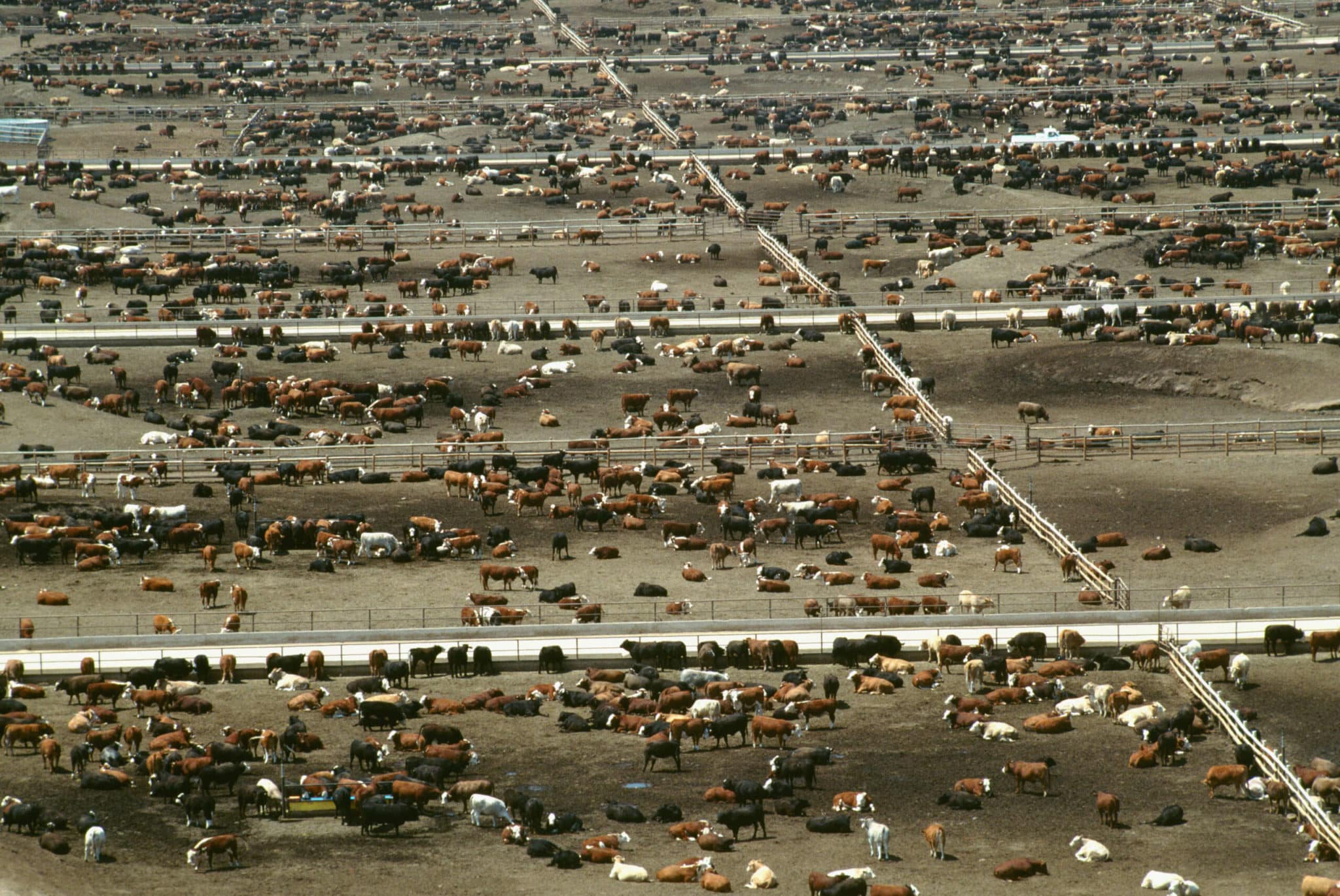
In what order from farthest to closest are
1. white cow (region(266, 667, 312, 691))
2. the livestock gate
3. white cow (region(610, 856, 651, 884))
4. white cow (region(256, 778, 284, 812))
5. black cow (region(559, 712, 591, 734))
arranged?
1. the livestock gate
2. white cow (region(266, 667, 312, 691))
3. black cow (region(559, 712, 591, 734))
4. white cow (region(256, 778, 284, 812))
5. white cow (region(610, 856, 651, 884))

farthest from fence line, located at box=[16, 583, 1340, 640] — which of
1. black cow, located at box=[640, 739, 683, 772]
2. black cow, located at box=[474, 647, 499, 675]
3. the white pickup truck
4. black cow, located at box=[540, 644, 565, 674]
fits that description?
the white pickup truck

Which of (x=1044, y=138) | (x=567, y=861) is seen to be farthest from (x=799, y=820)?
(x=1044, y=138)

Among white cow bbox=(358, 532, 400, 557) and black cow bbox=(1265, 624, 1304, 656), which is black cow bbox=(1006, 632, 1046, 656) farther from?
white cow bbox=(358, 532, 400, 557)

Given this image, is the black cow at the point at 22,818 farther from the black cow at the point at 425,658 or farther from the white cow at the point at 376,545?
the white cow at the point at 376,545

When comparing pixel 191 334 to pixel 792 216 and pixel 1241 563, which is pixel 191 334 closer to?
pixel 792 216

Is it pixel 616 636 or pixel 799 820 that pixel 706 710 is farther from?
pixel 616 636

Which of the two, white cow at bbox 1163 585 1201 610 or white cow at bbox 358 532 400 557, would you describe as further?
white cow at bbox 358 532 400 557

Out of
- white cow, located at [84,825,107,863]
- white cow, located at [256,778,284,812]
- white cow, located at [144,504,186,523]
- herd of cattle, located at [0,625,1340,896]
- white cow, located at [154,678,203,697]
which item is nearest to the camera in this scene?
white cow, located at [84,825,107,863]
